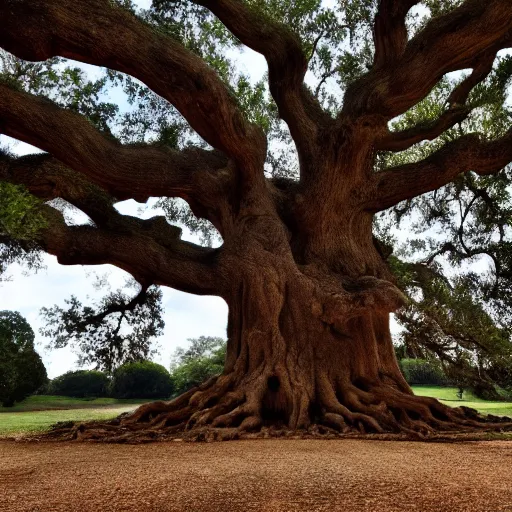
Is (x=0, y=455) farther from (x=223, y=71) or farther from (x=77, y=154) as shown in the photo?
(x=223, y=71)

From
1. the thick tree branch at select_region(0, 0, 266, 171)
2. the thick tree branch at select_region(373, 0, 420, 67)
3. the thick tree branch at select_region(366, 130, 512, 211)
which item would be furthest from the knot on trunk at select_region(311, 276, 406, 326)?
the thick tree branch at select_region(373, 0, 420, 67)

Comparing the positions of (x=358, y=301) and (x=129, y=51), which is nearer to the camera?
(x=129, y=51)

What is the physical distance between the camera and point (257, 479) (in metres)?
4.10

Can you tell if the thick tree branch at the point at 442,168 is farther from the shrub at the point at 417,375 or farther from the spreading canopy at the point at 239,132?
the shrub at the point at 417,375

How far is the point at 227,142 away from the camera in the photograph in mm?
9883

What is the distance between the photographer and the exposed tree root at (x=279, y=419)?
776 cm

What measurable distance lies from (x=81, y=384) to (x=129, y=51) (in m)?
14.2

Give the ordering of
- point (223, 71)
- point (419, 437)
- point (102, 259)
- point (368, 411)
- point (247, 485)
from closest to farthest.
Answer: point (247, 485)
point (419, 437)
point (368, 411)
point (102, 259)
point (223, 71)

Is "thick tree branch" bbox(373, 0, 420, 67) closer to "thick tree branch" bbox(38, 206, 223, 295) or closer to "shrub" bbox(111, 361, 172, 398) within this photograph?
"thick tree branch" bbox(38, 206, 223, 295)

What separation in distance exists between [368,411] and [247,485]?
207 inches

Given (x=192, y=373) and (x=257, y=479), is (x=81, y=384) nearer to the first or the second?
(x=192, y=373)

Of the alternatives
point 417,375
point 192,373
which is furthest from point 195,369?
point 417,375

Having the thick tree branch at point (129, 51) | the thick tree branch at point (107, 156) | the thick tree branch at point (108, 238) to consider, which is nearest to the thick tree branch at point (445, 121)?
the thick tree branch at point (129, 51)

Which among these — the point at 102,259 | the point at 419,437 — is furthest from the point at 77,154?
the point at 419,437
